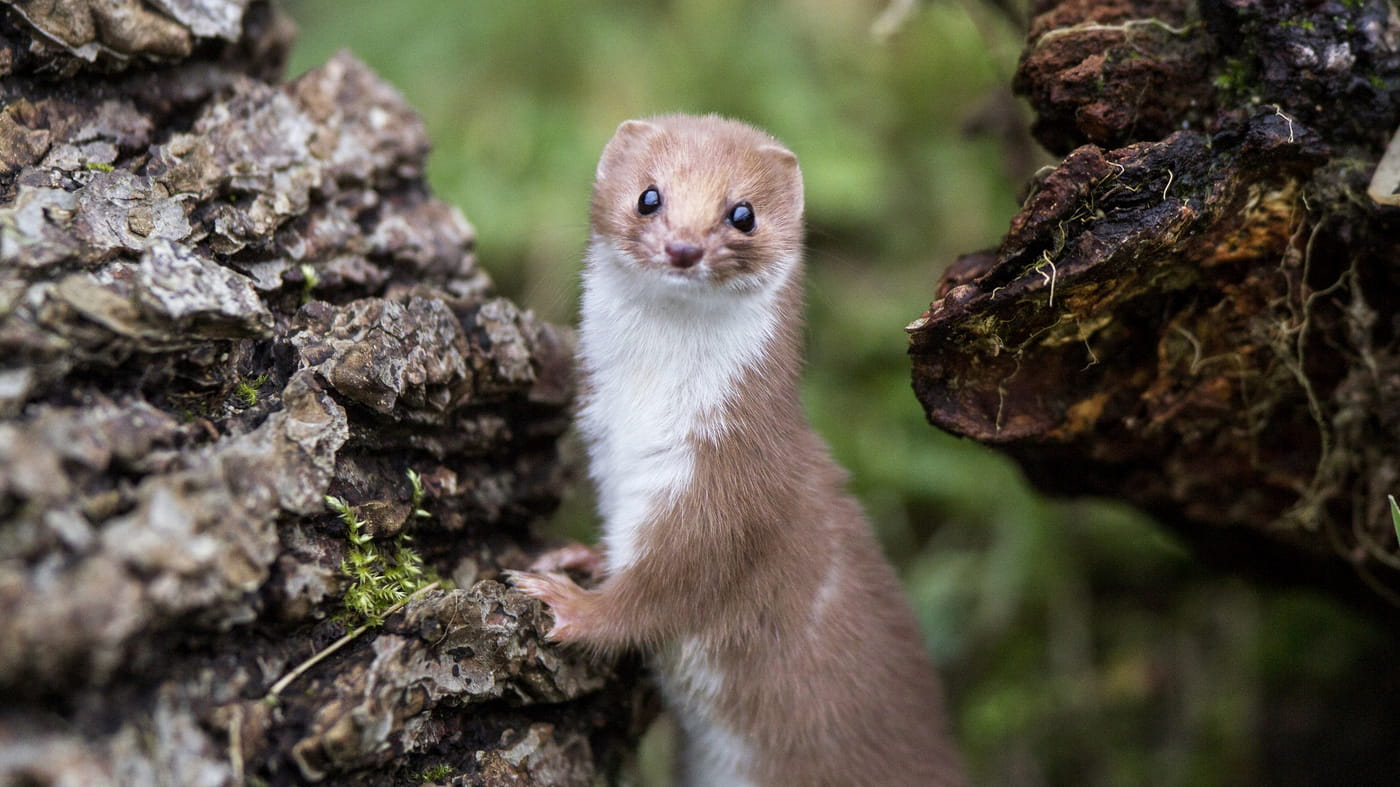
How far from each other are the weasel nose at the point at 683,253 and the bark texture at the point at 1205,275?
717 millimetres

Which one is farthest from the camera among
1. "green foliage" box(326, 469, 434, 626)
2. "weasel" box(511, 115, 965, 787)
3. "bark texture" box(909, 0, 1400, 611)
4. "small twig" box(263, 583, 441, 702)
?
"weasel" box(511, 115, 965, 787)

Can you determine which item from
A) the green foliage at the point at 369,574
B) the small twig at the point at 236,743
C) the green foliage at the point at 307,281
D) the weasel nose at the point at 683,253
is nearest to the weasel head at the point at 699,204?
the weasel nose at the point at 683,253

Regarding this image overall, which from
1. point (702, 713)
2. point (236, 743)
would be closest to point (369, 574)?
point (236, 743)

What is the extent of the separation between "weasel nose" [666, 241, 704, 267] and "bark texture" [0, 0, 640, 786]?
708mm

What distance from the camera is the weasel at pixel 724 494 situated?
3.38 metres

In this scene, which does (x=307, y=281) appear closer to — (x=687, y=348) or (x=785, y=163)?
(x=687, y=348)

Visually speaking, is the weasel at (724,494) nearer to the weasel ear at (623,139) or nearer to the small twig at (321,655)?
the weasel ear at (623,139)

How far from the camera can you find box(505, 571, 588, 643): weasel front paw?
3.23 meters

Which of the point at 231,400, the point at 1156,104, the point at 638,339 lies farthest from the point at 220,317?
the point at 1156,104

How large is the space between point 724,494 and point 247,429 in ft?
4.82

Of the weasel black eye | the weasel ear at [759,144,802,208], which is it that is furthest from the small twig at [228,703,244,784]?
the weasel ear at [759,144,802,208]

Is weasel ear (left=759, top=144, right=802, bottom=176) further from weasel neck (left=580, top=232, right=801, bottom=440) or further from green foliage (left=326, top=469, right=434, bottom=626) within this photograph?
green foliage (left=326, top=469, right=434, bottom=626)

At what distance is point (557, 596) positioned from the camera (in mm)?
3316

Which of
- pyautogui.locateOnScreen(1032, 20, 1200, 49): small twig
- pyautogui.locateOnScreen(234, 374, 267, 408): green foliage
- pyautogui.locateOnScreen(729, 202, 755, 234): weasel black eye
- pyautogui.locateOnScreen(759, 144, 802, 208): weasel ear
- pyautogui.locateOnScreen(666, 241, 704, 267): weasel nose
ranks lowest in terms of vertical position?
pyautogui.locateOnScreen(234, 374, 267, 408): green foliage
